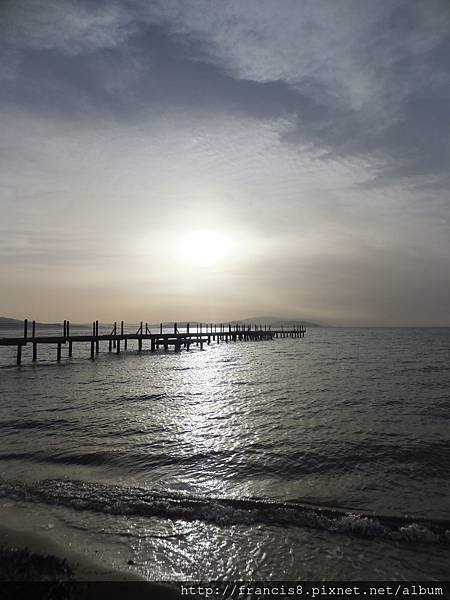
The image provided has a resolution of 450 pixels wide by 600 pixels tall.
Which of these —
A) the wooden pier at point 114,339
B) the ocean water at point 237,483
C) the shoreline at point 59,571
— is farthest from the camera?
the wooden pier at point 114,339

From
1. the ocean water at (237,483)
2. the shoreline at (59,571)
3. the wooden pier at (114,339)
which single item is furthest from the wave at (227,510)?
the wooden pier at (114,339)

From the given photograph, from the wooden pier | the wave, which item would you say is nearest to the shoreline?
the wave

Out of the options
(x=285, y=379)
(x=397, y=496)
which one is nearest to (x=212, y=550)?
(x=397, y=496)

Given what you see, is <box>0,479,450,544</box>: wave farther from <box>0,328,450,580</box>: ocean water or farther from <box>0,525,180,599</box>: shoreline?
<box>0,525,180,599</box>: shoreline

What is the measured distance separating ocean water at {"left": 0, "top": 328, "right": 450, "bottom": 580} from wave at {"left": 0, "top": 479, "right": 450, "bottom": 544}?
0.10 feet

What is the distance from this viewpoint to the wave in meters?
Result: 5.84

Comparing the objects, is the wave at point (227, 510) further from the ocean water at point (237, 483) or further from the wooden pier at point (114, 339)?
the wooden pier at point (114, 339)

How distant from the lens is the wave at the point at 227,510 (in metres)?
5.84

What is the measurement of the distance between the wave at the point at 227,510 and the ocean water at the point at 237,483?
0.03 metres

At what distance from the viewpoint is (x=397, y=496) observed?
7.17 m

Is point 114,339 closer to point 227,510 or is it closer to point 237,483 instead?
point 237,483

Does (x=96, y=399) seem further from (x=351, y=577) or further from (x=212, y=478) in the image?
(x=351, y=577)

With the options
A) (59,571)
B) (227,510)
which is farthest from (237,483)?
(59,571)

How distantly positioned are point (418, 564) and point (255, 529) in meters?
2.26
